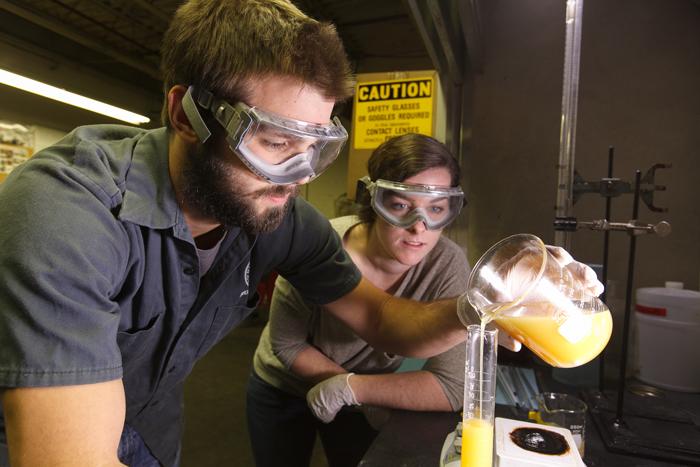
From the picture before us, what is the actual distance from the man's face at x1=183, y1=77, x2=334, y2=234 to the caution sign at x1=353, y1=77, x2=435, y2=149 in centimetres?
159

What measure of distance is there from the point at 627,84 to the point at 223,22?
3147 millimetres

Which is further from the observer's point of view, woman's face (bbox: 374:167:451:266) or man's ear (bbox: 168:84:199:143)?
woman's face (bbox: 374:167:451:266)

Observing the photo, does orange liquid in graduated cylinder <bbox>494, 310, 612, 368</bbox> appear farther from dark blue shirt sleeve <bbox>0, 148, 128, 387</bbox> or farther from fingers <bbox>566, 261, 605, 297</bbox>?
dark blue shirt sleeve <bbox>0, 148, 128, 387</bbox>

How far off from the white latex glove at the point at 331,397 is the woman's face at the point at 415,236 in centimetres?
48

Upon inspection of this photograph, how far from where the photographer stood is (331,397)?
1.42 metres

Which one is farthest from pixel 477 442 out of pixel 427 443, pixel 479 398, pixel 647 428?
pixel 647 428

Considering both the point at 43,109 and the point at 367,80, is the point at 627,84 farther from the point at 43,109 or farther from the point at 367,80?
the point at 43,109

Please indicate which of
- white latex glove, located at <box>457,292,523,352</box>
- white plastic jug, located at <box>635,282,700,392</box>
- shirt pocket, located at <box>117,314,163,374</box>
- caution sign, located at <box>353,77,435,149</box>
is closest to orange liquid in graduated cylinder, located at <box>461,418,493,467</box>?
white latex glove, located at <box>457,292,523,352</box>

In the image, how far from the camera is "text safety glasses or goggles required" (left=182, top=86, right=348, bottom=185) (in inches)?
36.7

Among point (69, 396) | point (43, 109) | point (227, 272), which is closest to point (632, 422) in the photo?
point (227, 272)

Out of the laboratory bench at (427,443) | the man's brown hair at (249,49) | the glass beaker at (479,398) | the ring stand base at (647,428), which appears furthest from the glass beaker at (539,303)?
the ring stand base at (647,428)

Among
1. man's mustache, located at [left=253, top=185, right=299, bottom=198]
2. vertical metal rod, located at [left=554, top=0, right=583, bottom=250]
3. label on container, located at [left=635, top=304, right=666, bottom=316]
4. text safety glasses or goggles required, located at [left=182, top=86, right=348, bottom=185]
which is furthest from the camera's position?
label on container, located at [left=635, top=304, right=666, bottom=316]

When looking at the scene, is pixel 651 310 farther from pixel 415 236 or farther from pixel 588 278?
pixel 588 278

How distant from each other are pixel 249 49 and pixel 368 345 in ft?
3.67
